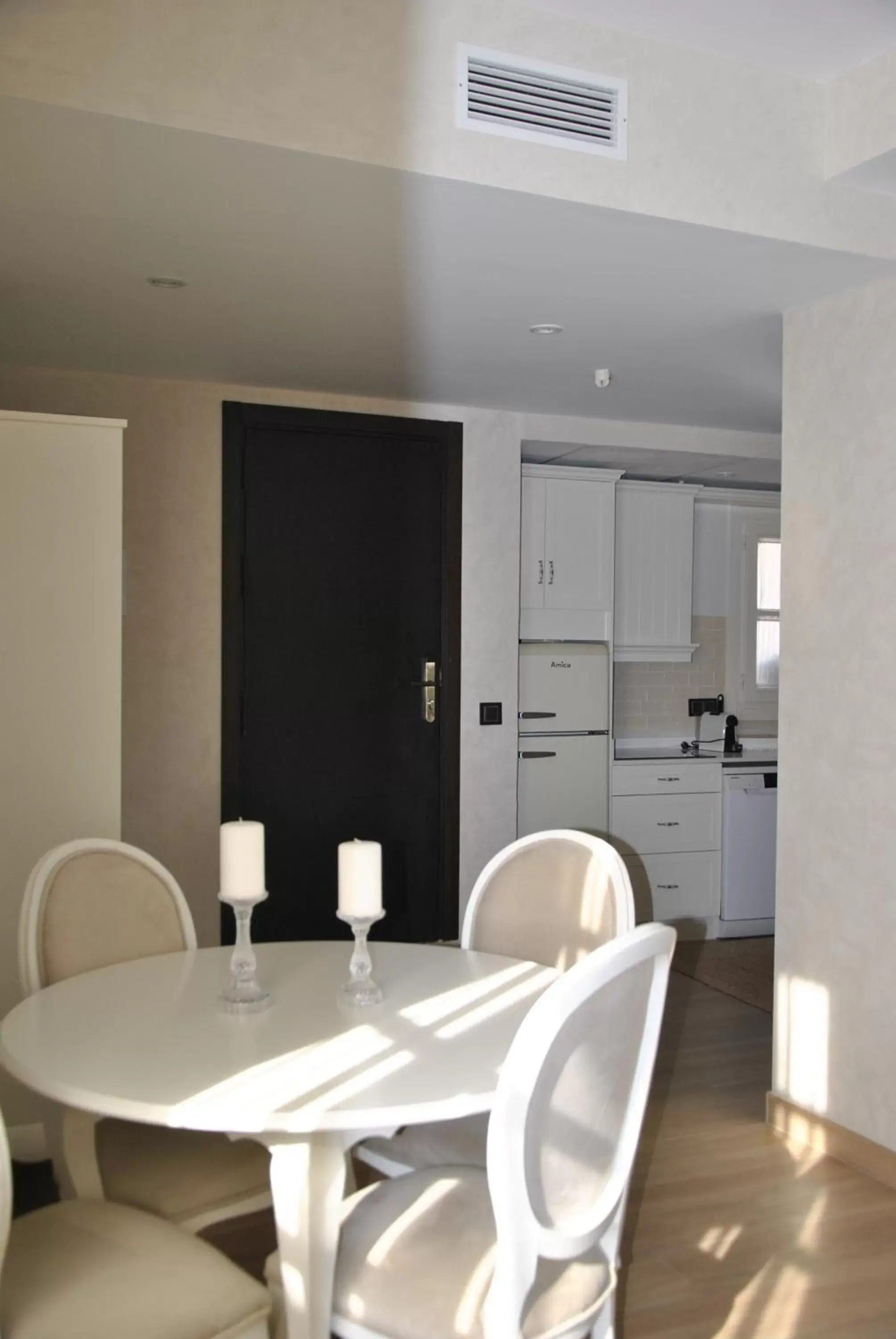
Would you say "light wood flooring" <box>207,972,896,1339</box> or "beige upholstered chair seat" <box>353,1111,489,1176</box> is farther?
"light wood flooring" <box>207,972,896,1339</box>

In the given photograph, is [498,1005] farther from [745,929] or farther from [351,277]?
[745,929]

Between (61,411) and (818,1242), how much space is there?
355 centimetres

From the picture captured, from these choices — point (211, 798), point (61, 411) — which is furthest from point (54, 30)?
point (211, 798)

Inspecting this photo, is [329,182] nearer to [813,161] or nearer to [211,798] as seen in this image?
[813,161]

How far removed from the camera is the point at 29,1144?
3.06 meters

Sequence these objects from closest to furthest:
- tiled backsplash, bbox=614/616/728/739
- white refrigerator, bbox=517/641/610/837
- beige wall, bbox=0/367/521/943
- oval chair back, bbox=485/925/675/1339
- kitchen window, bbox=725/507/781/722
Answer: oval chair back, bbox=485/925/675/1339
beige wall, bbox=0/367/521/943
white refrigerator, bbox=517/641/610/837
tiled backsplash, bbox=614/616/728/739
kitchen window, bbox=725/507/781/722

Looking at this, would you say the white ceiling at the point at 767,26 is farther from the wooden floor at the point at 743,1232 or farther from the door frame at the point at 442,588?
the wooden floor at the point at 743,1232

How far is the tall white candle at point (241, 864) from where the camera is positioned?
6.84 ft

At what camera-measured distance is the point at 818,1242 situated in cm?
274

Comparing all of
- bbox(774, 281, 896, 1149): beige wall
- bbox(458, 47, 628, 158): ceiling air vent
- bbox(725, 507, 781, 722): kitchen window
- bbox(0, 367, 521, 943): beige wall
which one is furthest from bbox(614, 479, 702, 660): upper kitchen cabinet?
bbox(458, 47, 628, 158): ceiling air vent

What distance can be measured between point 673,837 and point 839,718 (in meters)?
2.36

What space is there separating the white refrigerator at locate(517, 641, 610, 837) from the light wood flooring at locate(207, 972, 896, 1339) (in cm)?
160

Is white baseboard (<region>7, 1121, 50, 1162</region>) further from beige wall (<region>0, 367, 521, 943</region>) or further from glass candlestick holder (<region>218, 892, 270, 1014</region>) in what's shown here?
beige wall (<region>0, 367, 521, 943</region>)

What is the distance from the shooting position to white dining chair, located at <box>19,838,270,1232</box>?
6.86ft
